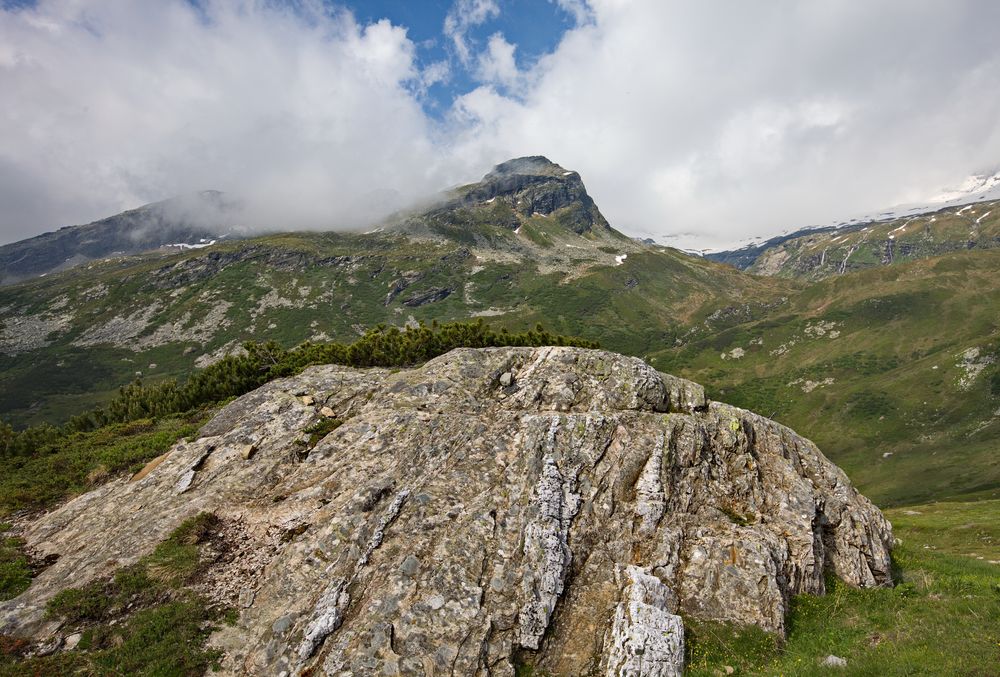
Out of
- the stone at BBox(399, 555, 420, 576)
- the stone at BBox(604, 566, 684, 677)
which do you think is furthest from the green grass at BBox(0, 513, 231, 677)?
the stone at BBox(604, 566, 684, 677)

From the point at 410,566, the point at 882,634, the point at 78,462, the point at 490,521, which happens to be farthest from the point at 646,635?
the point at 78,462

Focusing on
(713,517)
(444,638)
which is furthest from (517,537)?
(713,517)

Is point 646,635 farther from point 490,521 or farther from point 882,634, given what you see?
point 882,634

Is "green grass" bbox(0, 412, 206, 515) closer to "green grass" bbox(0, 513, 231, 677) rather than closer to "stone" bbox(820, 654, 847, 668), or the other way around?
"green grass" bbox(0, 513, 231, 677)

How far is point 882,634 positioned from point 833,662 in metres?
3.27

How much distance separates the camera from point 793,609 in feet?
71.7

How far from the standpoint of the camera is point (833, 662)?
1802cm

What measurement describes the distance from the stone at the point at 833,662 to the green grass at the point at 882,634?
26cm

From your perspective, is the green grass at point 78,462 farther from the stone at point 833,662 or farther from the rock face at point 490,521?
the stone at point 833,662

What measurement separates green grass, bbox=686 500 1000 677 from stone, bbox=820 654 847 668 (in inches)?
10.2

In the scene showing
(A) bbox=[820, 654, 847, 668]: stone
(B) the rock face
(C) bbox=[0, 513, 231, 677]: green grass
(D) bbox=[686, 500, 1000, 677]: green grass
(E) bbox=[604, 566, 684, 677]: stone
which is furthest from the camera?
Answer: (B) the rock face

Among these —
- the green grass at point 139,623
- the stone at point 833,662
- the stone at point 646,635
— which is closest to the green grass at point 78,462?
the green grass at point 139,623

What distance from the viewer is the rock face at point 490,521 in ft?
63.0

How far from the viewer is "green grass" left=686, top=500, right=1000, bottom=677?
16.8 meters
